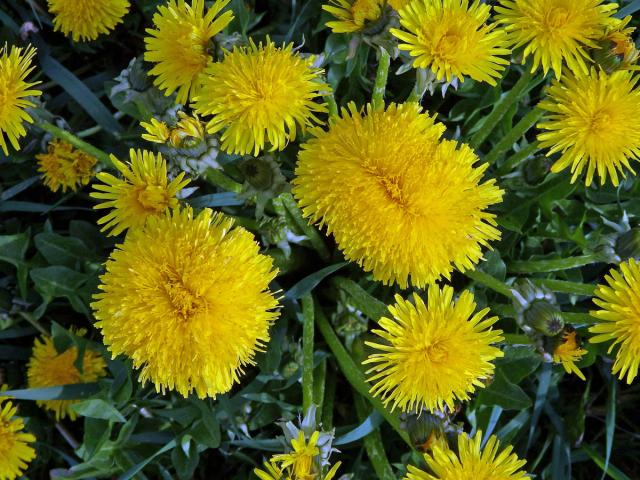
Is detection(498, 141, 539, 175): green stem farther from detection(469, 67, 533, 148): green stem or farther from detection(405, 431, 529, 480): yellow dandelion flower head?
detection(405, 431, 529, 480): yellow dandelion flower head

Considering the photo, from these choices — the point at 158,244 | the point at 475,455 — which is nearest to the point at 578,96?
the point at 475,455

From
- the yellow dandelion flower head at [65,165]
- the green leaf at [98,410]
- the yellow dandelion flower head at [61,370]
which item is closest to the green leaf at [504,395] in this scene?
the green leaf at [98,410]

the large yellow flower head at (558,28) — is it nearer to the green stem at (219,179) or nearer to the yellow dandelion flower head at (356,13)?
the yellow dandelion flower head at (356,13)

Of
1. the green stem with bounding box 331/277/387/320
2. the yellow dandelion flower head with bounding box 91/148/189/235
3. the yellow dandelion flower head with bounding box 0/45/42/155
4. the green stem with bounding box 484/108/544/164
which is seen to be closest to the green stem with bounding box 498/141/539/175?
the green stem with bounding box 484/108/544/164

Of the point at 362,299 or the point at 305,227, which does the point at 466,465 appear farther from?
the point at 305,227

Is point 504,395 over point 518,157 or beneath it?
beneath

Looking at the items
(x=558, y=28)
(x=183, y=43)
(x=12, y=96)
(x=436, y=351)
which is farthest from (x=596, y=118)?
(x=12, y=96)
